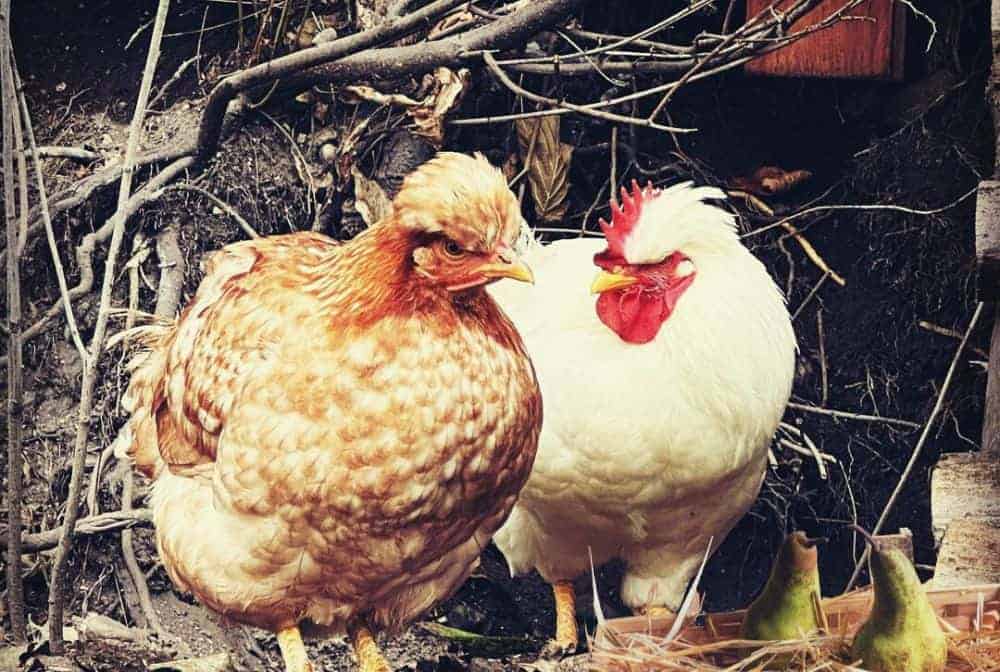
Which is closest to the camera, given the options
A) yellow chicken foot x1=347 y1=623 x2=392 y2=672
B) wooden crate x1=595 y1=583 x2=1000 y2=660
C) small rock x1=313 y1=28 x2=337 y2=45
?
wooden crate x1=595 y1=583 x2=1000 y2=660

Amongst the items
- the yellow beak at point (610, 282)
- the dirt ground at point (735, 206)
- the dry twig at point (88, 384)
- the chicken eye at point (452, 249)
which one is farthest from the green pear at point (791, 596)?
the dry twig at point (88, 384)

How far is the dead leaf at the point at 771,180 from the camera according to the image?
2484mm

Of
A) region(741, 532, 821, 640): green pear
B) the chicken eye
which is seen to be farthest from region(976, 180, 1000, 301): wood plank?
the chicken eye

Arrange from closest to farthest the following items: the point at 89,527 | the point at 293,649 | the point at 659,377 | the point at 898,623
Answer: the point at 898,623 → the point at 293,649 → the point at 659,377 → the point at 89,527

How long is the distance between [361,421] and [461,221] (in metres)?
0.27

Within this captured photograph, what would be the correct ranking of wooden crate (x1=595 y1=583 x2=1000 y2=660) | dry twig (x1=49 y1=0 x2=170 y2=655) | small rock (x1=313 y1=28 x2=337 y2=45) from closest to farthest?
wooden crate (x1=595 y1=583 x2=1000 y2=660) < dry twig (x1=49 y1=0 x2=170 y2=655) < small rock (x1=313 y1=28 x2=337 y2=45)

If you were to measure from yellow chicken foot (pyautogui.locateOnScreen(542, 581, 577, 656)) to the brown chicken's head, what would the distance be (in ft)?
2.96

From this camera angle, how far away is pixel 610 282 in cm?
184

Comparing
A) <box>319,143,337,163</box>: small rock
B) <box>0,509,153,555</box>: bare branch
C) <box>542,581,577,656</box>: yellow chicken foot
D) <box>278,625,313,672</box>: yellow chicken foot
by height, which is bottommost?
<box>542,581,577,656</box>: yellow chicken foot

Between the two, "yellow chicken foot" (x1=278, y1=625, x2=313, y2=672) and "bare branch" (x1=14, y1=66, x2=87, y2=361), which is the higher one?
"bare branch" (x1=14, y1=66, x2=87, y2=361)

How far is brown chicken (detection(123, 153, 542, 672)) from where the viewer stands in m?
1.51

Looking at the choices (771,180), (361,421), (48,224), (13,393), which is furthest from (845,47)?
(13,393)

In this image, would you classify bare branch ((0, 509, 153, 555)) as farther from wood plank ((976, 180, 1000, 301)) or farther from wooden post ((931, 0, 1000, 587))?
wood plank ((976, 180, 1000, 301))

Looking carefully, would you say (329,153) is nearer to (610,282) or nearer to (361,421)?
(610,282)
